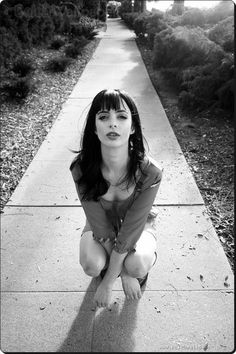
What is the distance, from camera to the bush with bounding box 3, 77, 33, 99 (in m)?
2.66

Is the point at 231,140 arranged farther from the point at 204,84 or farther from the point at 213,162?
the point at 204,84

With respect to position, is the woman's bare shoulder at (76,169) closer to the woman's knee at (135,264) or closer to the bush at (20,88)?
the woman's knee at (135,264)

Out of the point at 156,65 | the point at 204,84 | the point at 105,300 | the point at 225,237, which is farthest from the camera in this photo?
the point at 156,65

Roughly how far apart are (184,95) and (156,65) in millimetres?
739

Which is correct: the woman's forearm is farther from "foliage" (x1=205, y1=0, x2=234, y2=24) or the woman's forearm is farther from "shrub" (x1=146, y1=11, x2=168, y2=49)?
"shrub" (x1=146, y1=11, x2=168, y2=49)

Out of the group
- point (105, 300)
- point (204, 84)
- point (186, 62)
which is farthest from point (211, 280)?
point (186, 62)

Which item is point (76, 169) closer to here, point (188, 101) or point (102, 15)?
point (102, 15)

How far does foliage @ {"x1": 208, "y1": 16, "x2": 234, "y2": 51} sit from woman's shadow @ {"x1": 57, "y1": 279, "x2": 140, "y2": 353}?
8.46ft

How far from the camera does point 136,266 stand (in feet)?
4.18

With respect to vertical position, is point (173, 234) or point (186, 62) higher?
point (186, 62)

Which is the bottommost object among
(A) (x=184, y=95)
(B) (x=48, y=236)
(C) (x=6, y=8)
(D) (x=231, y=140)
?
(B) (x=48, y=236)

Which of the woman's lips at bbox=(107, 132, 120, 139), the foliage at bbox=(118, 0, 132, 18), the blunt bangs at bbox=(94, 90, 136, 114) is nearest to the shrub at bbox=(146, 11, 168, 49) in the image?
the foliage at bbox=(118, 0, 132, 18)

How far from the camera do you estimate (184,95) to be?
9.23ft

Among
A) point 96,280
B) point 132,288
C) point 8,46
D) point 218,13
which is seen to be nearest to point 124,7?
point 132,288
